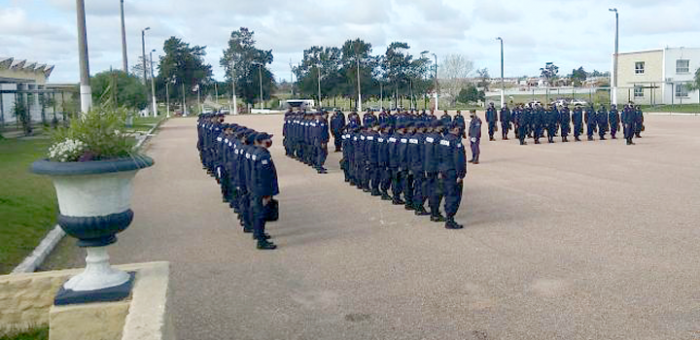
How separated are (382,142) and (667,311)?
7325mm

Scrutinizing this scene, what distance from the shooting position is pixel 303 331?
585 cm

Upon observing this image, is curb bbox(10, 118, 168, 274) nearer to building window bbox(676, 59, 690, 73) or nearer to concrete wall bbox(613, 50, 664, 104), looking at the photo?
concrete wall bbox(613, 50, 664, 104)

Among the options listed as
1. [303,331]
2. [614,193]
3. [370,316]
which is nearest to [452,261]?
[370,316]

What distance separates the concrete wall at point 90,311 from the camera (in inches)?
161

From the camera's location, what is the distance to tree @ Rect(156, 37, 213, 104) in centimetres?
9800

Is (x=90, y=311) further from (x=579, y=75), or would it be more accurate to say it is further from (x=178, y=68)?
(x=579, y=75)

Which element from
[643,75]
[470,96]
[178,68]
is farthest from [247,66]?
[643,75]

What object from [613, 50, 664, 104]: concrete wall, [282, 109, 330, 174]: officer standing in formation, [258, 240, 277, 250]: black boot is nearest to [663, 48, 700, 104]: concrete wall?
[613, 50, 664, 104]: concrete wall

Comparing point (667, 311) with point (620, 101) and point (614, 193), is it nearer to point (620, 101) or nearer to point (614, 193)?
point (614, 193)

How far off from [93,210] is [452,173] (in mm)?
6448

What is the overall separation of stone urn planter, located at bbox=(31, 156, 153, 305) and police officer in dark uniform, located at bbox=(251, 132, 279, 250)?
4.26 metres

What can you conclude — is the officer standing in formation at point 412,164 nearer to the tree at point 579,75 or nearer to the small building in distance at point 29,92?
the small building in distance at point 29,92

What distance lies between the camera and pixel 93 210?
465 centimetres

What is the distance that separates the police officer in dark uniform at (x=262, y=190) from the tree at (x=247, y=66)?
90.3 metres
